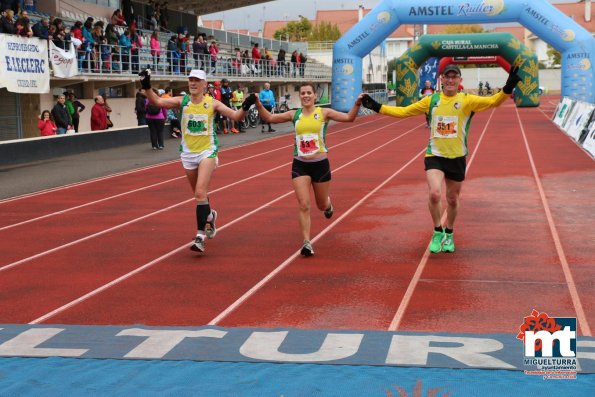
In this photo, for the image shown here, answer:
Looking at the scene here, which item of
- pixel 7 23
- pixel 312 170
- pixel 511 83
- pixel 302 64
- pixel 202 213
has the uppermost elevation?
pixel 7 23

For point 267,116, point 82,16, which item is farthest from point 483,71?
point 267,116

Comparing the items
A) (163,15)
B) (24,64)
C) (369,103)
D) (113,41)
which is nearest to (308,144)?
(369,103)

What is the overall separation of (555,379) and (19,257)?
6160mm

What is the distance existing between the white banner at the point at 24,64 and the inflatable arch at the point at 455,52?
23.1 meters

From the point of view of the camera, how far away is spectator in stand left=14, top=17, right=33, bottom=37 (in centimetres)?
2081

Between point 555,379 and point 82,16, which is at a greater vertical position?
point 82,16

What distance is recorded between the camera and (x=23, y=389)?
495cm

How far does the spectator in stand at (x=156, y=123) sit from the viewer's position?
23.0 metres

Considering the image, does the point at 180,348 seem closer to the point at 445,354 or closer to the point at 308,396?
the point at 308,396

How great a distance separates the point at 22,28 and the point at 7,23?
454 millimetres

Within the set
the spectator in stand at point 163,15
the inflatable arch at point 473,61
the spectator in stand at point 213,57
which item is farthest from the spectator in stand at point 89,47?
the inflatable arch at point 473,61

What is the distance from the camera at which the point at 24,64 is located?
832 inches

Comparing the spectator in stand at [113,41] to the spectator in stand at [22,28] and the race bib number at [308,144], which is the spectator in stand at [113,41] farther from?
the race bib number at [308,144]

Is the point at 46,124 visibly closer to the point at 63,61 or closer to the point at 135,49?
the point at 63,61
